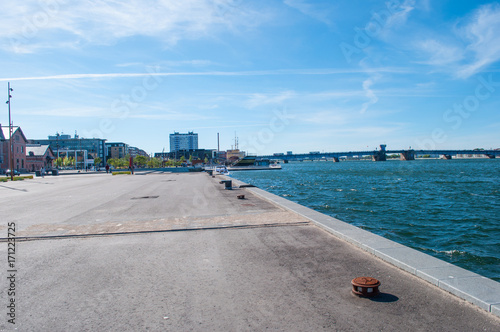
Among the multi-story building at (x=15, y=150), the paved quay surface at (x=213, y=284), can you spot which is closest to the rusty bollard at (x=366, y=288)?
the paved quay surface at (x=213, y=284)

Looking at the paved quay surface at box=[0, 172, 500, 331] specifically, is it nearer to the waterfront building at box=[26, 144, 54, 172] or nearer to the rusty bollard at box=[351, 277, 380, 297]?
the rusty bollard at box=[351, 277, 380, 297]

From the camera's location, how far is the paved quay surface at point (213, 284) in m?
4.56

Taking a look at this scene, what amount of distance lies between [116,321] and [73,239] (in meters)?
5.77

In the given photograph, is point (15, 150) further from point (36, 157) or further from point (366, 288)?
point (366, 288)

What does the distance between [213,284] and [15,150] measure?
333 feet

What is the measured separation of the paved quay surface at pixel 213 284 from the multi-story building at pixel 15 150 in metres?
89.2

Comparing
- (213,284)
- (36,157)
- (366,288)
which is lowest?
(213,284)

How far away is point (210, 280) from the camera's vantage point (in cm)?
609

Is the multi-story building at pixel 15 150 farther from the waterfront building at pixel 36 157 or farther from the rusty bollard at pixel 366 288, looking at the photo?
the rusty bollard at pixel 366 288

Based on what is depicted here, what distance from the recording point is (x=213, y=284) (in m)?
5.89

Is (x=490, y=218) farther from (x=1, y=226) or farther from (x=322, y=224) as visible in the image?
(x=1, y=226)

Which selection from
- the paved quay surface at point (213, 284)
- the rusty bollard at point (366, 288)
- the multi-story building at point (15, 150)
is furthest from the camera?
the multi-story building at point (15, 150)

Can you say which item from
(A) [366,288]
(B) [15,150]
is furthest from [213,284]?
(B) [15,150]

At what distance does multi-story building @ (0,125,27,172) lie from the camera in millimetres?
84688
